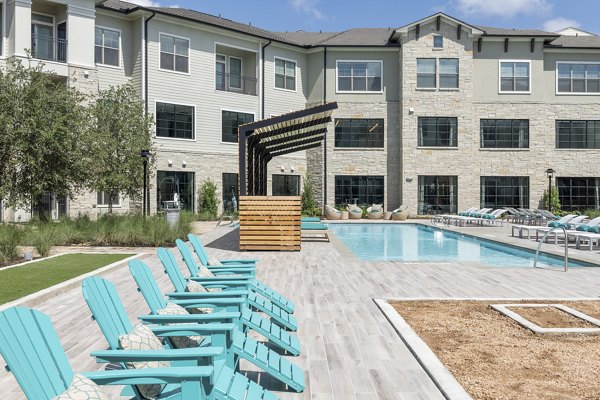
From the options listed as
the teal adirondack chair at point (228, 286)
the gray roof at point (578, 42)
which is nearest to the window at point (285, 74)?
the gray roof at point (578, 42)

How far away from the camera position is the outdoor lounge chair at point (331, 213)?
29.5 metres

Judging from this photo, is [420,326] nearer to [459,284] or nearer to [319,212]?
[459,284]

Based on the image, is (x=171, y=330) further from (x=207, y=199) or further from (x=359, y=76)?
(x=359, y=76)

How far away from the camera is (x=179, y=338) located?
4191 mm

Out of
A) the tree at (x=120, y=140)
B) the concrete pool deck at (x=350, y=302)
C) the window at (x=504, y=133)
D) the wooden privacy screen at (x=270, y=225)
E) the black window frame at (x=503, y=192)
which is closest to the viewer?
the concrete pool deck at (x=350, y=302)

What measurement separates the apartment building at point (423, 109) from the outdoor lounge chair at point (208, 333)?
82.1ft

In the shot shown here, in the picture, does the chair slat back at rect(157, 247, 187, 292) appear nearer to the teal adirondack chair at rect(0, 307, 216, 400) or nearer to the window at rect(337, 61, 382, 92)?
the teal adirondack chair at rect(0, 307, 216, 400)

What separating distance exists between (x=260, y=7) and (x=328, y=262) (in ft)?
73.6

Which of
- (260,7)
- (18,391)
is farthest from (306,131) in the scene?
(18,391)

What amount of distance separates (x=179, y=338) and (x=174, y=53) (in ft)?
84.0

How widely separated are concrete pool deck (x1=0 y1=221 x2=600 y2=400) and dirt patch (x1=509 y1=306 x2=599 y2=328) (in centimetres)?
99

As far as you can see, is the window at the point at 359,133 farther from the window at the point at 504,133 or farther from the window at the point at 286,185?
the window at the point at 504,133

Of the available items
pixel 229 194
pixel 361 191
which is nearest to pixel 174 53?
pixel 229 194

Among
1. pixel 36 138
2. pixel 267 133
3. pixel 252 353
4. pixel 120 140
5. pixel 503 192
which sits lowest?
pixel 252 353
